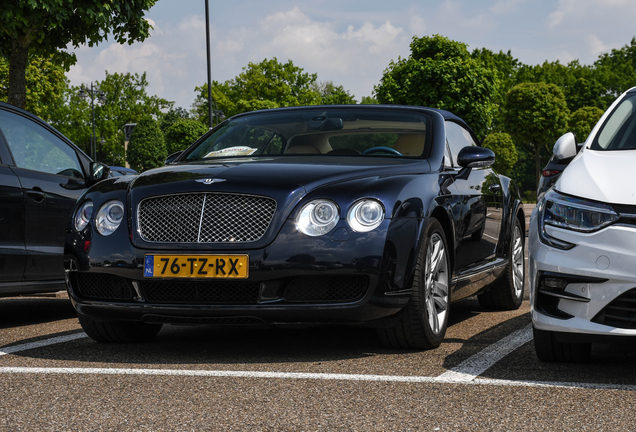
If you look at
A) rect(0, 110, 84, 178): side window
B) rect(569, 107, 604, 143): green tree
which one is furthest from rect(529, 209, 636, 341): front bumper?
rect(569, 107, 604, 143): green tree

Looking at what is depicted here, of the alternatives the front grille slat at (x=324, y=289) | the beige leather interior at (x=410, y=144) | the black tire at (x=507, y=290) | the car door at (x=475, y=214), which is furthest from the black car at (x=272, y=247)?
the black tire at (x=507, y=290)

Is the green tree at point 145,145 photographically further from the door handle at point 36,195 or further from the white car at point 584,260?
the white car at point 584,260

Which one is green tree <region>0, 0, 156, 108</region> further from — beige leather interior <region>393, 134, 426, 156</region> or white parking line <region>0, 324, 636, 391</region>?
white parking line <region>0, 324, 636, 391</region>

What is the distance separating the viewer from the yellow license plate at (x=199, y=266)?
4.41 meters

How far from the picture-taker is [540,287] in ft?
13.6

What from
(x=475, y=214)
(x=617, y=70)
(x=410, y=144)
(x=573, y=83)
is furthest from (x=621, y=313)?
(x=617, y=70)

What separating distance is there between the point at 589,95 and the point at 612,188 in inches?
2812

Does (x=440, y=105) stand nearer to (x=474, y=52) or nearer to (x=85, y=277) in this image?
(x=474, y=52)

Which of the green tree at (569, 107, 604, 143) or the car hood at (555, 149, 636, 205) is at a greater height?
the green tree at (569, 107, 604, 143)

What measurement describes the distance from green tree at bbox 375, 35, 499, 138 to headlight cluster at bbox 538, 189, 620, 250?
116 ft

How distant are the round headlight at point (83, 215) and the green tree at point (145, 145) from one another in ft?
206

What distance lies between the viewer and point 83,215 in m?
5.02

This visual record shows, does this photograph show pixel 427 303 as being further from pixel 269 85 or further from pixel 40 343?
pixel 269 85

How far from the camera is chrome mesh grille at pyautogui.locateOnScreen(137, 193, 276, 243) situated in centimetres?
449
